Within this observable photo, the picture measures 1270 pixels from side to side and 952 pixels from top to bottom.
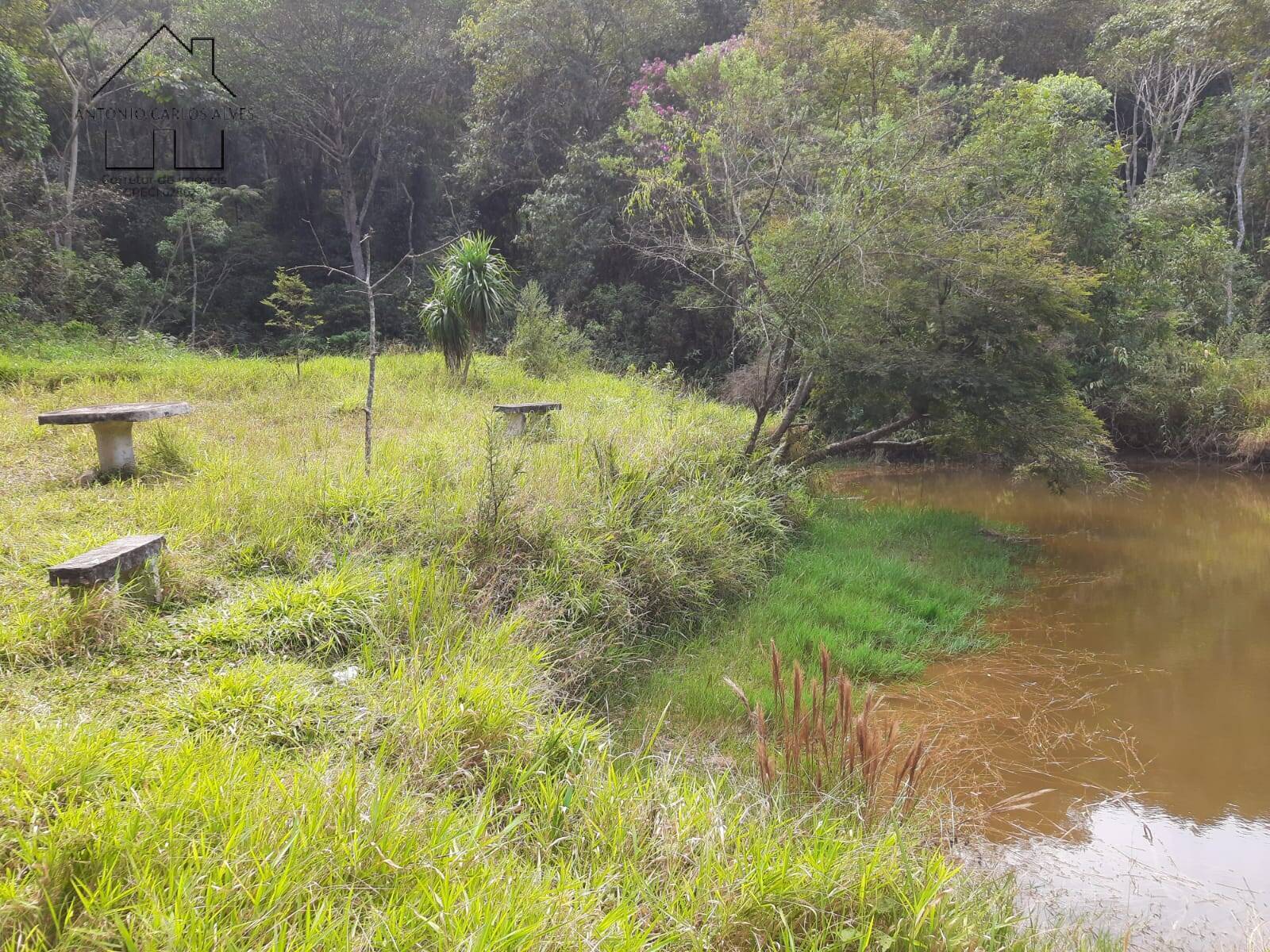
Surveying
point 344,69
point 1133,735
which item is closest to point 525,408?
point 1133,735

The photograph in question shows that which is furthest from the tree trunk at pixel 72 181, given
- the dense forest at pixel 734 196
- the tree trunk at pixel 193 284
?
the tree trunk at pixel 193 284

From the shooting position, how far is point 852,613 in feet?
16.8

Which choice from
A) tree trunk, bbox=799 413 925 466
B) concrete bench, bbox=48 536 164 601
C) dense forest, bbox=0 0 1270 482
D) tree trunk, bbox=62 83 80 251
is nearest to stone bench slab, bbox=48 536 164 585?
concrete bench, bbox=48 536 164 601

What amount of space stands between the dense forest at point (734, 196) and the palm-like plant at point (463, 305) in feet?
0.41

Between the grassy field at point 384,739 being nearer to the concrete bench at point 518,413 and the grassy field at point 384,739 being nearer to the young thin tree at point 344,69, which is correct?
the concrete bench at point 518,413

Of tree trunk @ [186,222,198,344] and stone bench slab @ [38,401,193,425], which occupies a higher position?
tree trunk @ [186,222,198,344]

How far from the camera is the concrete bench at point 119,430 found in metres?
4.34

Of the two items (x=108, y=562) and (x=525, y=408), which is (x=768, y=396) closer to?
(x=525, y=408)

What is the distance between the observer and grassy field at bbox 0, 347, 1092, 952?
63.6 inches

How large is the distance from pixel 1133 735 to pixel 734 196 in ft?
18.2

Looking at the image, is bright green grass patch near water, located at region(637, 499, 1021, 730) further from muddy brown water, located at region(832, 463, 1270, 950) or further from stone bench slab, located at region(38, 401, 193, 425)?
stone bench slab, located at region(38, 401, 193, 425)

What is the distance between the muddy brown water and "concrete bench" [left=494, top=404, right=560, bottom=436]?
3.66m

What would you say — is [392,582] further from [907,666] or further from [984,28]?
[984,28]

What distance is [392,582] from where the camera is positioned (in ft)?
11.3
